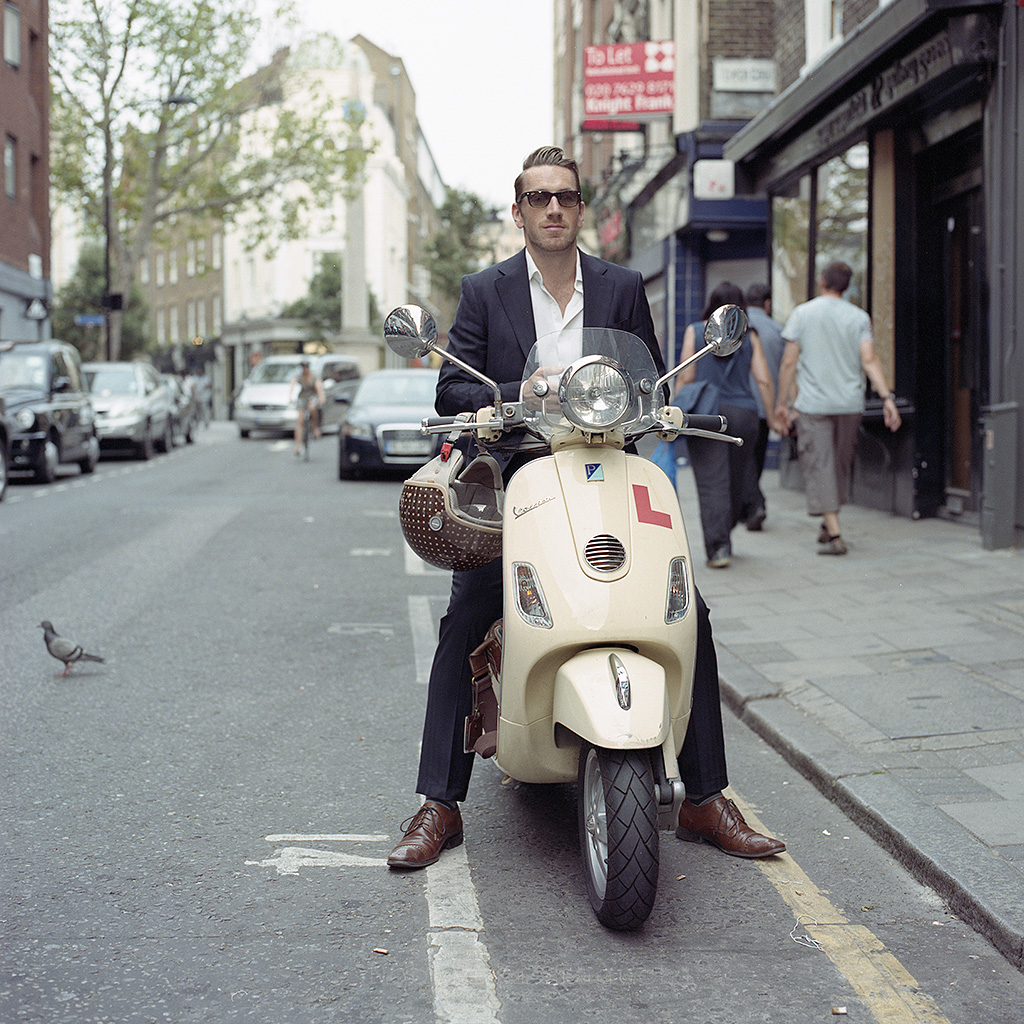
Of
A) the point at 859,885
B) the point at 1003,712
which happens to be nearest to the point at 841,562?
the point at 1003,712

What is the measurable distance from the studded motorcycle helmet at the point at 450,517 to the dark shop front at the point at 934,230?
5.89 metres

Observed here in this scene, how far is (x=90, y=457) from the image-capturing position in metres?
19.0

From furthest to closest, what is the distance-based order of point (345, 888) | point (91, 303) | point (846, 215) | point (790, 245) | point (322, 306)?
1. point (322, 306)
2. point (91, 303)
3. point (790, 245)
4. point (846, 215)
5. point (345, 888)

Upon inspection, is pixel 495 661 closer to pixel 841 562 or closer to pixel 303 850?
pixel 303 850

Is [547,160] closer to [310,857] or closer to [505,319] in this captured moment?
[505,319]

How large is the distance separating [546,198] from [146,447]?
20.0 m

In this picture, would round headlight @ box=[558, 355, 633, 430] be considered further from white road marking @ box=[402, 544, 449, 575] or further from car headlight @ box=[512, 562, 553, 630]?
white road marking @ box=[402, 544, 449, 575]

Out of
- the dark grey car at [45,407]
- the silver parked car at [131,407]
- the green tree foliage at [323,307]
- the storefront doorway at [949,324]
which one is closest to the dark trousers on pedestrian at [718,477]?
the storefront doorway at [949,324]

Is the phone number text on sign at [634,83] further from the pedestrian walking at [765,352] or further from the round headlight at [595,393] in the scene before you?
the round headlight at [595,393]

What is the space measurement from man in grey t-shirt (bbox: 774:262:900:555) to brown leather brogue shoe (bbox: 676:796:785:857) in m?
5.57

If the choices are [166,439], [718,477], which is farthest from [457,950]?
[166,439]

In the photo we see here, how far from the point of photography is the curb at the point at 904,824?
10.5ft

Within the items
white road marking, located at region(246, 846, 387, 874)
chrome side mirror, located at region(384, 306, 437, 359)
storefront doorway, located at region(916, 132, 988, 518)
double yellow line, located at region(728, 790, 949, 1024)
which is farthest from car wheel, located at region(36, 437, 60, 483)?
double yellow line, located at region(728, 790, 949, 1024)

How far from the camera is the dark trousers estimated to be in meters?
3.68
